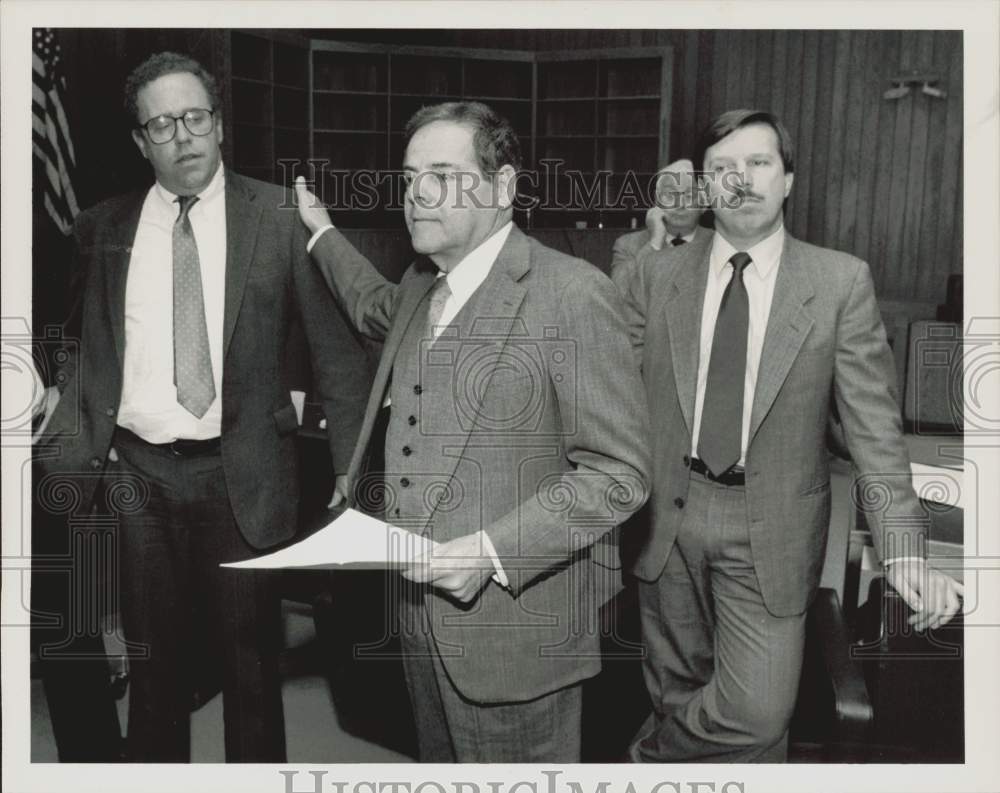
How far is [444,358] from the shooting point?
204 cm

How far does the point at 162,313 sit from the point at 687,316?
1.34m

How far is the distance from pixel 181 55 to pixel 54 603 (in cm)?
144

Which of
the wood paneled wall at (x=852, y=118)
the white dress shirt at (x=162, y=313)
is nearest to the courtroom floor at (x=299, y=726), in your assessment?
the white dress shirt at (x=162, y=313)

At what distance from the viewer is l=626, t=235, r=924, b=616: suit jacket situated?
2.23m

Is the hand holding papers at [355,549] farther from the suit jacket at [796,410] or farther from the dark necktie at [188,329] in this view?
the suit jacket at [796,410]

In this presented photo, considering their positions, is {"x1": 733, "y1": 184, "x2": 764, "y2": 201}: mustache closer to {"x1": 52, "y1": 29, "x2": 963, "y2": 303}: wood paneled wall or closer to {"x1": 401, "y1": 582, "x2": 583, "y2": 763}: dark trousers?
{"x1": 52, "y1": 29, "x2": 963, "y2": 303}: wood paneled wall

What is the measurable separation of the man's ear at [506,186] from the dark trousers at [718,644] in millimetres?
844

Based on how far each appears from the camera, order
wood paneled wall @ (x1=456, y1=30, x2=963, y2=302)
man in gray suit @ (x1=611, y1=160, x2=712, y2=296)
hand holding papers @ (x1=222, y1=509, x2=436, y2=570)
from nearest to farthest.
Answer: hand holding papers @ (x1=222, y1=509, x2=436, y2=570) < man in gray suit @ (x1=611, y1=160, x2=712, y2=296) < wood paneled wall @ (x1=456, y1=30, x2=963, y2=302)

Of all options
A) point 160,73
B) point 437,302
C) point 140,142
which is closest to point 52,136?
point 140,142

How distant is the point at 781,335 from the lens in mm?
2248

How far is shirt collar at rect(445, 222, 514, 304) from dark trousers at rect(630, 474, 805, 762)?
0.76 metres

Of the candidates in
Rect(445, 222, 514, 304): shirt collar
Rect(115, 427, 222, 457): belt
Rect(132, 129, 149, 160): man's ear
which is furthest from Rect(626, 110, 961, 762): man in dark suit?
Rect(132, 129, 149, 160): man's ear

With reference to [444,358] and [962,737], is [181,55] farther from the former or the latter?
Result: [962,737]

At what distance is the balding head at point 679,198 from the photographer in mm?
2424
